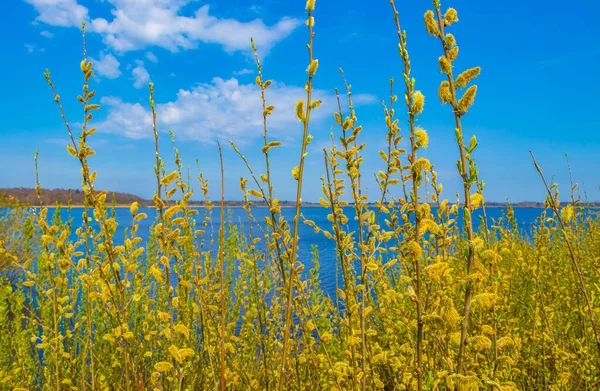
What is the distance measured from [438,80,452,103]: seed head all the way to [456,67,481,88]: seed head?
1.9 inches

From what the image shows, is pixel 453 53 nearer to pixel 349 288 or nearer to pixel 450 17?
pixel 450 17

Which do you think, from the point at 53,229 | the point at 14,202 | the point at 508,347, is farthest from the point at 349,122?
the point at 14,202

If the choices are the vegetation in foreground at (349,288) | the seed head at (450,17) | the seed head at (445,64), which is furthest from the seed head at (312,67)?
the seed head at (450,17)

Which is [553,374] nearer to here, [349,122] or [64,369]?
[349,122]

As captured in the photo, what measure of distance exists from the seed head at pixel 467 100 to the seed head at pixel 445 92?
4cm

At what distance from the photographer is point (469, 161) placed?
103 centimetres

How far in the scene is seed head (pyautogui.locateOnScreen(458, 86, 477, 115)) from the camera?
1082 mm

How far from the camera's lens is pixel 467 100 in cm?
A: 110

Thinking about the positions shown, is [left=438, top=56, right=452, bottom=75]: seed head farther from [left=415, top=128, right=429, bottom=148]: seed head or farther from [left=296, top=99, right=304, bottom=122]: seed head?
[left=296, top=99, right=304, bottom=122]: seed head

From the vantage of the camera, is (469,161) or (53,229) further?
(53,229)

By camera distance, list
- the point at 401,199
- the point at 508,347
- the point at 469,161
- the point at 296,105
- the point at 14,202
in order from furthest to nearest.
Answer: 1. the point at 14,202
2. the point at 508,347
3. the point at 401,199
4. the point at 296,105
5. the point at 469,161

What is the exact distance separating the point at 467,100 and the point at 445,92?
0.22 feet

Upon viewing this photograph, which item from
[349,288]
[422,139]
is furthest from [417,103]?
[349,288]

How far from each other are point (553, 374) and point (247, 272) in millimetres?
3204
